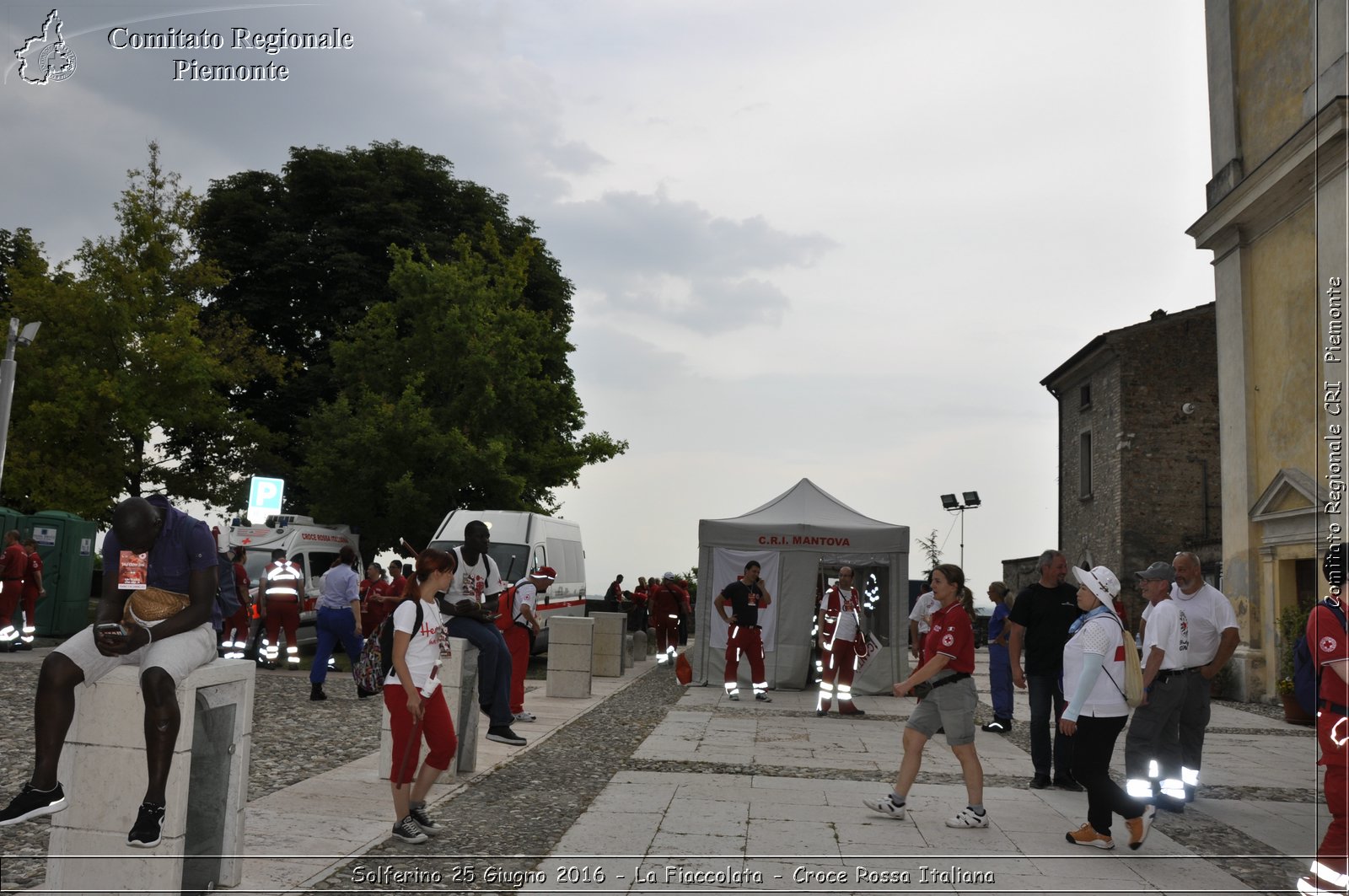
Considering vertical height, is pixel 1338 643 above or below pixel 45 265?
below

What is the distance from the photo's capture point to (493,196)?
3681cm

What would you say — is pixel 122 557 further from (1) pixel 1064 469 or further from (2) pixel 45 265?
(1) pixel 1064 469

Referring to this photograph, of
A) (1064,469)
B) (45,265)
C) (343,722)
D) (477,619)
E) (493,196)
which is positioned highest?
(493,196)

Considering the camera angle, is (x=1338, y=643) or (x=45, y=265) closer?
(x=1338, y=643)

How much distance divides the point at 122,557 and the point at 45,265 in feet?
82.9

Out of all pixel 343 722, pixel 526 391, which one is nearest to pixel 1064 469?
pixel 526 391

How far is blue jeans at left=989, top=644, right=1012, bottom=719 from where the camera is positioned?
42.3 ft

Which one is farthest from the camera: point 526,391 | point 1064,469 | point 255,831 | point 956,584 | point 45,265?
point 1064,469

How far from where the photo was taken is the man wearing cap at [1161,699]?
7.93 m

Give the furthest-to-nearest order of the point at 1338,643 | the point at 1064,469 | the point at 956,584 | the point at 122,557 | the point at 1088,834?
1. the point at 1064,469
2. the point at 956,584
3. the point at 1088,834
4. the point at 1338,643
5. the point at 122,557

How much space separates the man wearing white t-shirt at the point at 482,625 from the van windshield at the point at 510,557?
10.8 m

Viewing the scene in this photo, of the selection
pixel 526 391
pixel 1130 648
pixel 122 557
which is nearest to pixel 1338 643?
pixel 1130 648

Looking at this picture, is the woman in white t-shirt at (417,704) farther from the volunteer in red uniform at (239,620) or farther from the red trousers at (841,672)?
the volunteer in red uniform at (239,620)

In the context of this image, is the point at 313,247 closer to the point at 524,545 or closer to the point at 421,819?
the point at 524,545
